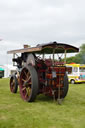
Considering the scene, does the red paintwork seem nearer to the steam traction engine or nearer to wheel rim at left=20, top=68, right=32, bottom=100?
the steam traction engine

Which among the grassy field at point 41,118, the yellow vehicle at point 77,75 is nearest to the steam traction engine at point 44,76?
the grassy field at point 41,118

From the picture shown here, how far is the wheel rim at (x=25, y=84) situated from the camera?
22.1 ft

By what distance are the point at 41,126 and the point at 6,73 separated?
30.6 m

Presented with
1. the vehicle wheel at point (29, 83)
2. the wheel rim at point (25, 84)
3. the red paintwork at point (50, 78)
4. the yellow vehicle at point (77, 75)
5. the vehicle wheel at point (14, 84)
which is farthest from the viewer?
the yellow vehicle at point (77, 75)

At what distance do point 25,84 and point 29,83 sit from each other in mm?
232

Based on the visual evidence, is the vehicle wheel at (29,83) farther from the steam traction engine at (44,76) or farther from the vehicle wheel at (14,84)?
the vehicle wheel at (14,84)

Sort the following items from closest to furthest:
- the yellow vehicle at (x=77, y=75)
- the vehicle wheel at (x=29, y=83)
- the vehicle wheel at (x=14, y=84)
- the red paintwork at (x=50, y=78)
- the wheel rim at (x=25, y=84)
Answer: the vehicle wheel at (x=29, y=83) → the red paintwork at (x=50, y=78) → the wheel rim at (x=25, y=84) → the vehicle wheel at (x=14, y=84) → the yellow vehicle at (x=77, y=75)

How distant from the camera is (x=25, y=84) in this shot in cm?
684

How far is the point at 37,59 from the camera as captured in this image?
283 inches

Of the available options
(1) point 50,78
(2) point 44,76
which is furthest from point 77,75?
(1) point 50,78

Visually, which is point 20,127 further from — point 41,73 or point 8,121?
point 41,73

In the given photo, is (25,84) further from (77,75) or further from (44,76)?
(77,75)

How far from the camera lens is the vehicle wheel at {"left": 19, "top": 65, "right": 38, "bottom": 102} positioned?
620 centimetres

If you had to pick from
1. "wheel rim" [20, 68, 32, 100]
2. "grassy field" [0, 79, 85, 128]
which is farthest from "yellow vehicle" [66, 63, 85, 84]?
"grassy field" [0, 79, 85, 128]
